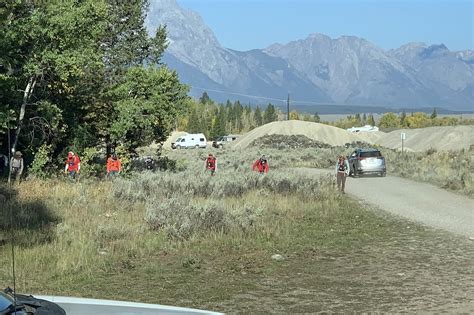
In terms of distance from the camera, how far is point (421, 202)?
64.2 feet

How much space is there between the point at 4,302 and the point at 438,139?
270 ft

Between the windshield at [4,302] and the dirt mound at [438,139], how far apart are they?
71.6 meters

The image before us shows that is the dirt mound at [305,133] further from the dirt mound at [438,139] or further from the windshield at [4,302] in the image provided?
the windshield at [4,302]

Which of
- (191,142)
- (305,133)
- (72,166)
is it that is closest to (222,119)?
(191,142)

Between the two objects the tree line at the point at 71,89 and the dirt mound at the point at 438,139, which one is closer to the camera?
the tree line at the point at 71,89

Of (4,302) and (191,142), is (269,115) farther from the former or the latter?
(4,302)

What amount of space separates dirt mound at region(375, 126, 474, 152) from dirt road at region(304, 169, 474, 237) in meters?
47.9

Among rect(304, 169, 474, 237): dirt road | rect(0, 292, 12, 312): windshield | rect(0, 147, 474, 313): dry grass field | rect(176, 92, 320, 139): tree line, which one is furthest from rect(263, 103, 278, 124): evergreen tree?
rect(0, 292, 12, 312): windshield

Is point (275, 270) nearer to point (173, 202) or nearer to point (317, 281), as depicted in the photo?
point (317, 281)

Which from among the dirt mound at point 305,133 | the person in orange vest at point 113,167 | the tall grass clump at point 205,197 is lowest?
the tall grass clump at point 205,197

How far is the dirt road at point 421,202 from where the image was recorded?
14.9m

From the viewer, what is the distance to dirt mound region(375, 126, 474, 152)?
→ 7506cm

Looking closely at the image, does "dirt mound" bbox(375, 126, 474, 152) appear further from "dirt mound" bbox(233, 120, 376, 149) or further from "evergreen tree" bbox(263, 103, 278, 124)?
"evergreen tree" bbox(263, 103, 278, 124)

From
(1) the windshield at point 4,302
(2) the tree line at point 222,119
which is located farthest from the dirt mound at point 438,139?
(1) the windshield at point 4,302
